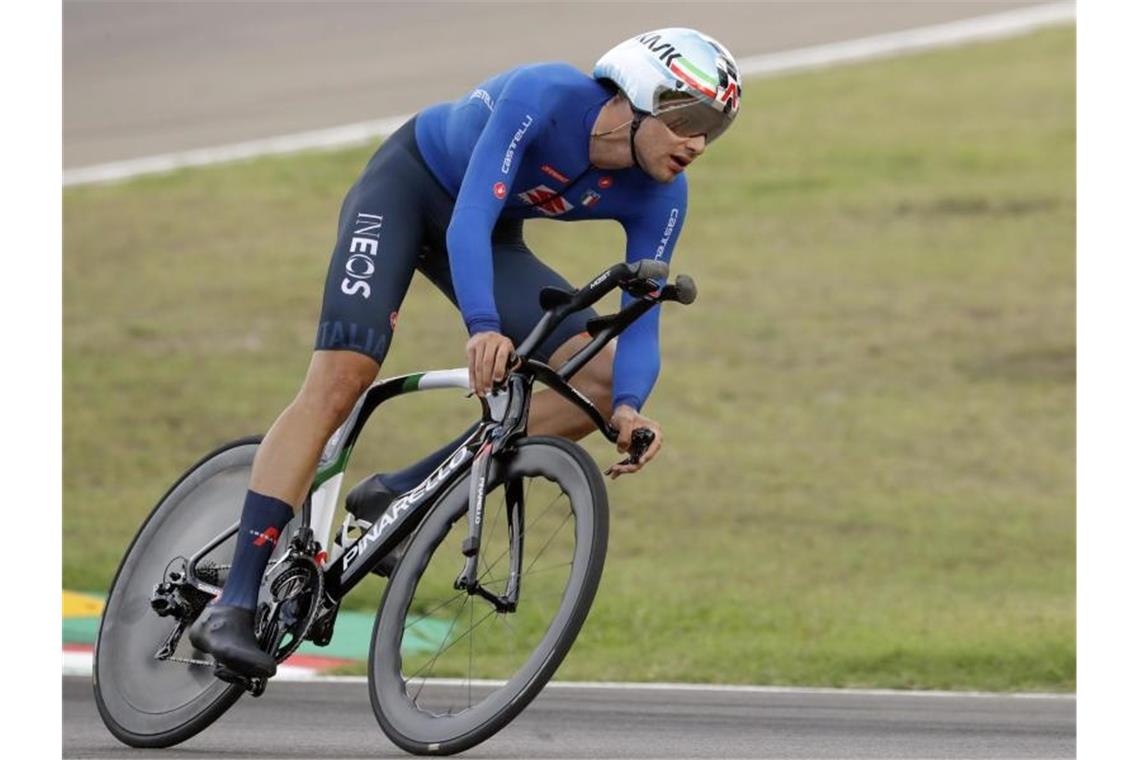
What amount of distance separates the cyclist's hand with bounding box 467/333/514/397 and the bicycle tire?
1.14 m

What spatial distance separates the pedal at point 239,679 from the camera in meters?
5.23

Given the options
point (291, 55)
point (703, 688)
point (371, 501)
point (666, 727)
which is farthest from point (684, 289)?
point (291, 55)

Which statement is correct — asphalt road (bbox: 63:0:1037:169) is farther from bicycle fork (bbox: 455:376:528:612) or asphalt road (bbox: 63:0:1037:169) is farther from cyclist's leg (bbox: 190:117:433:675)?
bicycle fork (bbox: 455:376:528:612)

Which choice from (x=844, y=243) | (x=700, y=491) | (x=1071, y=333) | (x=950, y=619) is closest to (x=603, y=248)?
(x=844, y=243)

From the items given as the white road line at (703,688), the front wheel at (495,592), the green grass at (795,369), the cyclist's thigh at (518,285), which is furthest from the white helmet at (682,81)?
the green grass at (795,369)

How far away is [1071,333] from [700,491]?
5625mm

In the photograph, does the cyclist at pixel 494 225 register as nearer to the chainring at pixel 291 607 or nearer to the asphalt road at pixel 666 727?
the chainring at pixel 291 607

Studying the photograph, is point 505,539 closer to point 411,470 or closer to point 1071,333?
point 411,470

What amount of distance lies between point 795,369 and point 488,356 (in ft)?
38.2

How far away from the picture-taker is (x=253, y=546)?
17.6 feet

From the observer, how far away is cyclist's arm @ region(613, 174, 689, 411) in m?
5.23

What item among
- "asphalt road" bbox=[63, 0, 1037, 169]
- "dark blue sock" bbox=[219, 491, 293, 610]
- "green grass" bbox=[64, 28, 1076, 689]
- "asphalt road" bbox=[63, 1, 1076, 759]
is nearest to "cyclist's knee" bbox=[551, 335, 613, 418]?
"dark blue sock" bbox=[219, 491, 293, 610]

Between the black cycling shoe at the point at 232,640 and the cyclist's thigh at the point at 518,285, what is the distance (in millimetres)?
1028
